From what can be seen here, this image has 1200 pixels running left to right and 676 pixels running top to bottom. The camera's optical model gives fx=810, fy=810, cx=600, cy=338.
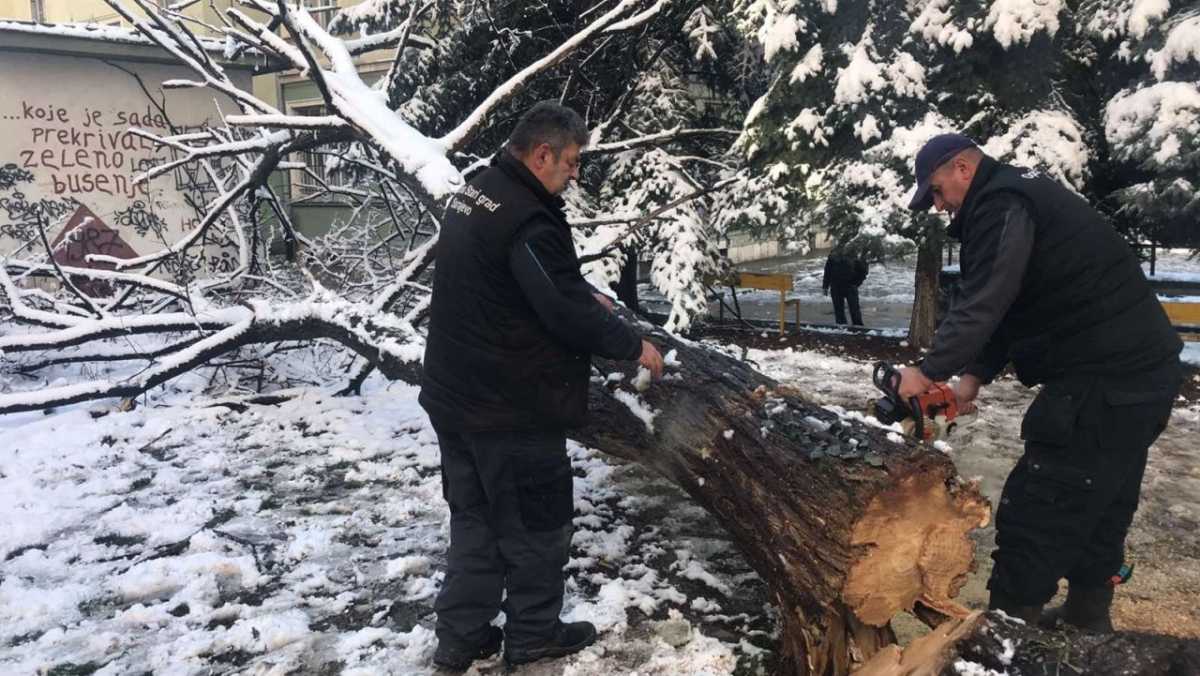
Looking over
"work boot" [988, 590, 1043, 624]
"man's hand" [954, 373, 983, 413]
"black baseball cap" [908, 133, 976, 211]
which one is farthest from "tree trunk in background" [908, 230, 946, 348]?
"work boot" [988, 590, 1043, 624]

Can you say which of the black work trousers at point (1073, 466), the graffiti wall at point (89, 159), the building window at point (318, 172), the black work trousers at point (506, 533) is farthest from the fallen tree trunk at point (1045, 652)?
the graffiti wall at point (89, 159)

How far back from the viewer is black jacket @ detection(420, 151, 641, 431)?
101 inches

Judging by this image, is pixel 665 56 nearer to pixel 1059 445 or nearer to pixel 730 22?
pixel 730 22

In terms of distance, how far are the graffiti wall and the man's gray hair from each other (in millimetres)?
6213

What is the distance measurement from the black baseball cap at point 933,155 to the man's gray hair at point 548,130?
1.15m

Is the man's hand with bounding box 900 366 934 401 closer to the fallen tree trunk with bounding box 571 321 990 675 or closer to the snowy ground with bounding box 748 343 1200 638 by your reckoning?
the fallen tree trunk with bounding box 571 321 990 675

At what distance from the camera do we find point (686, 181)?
7902 millimetres

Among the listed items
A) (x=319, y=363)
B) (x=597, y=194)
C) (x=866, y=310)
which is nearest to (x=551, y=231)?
(x=319, y=363)

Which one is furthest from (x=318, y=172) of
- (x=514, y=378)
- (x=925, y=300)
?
(x=514, y=378)

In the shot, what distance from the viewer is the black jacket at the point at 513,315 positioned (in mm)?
2570

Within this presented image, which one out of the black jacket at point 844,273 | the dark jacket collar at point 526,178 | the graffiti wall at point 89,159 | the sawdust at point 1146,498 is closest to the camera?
the dark jacket collar at point 526,178

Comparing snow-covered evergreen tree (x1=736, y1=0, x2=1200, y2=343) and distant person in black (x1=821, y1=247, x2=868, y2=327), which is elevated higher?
snow-covered evergreen tree (x1=736, y1=0, x2=1200, y2=343)

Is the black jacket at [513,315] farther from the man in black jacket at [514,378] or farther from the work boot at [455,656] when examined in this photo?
the work boot at [455,656]

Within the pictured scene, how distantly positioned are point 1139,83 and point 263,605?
22.6 ft
